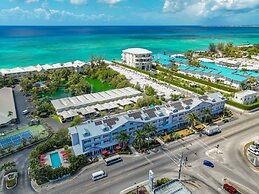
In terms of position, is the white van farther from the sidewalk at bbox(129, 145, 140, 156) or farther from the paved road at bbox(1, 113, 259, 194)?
the sidewalk at bbox(129, 145, 140, 156)

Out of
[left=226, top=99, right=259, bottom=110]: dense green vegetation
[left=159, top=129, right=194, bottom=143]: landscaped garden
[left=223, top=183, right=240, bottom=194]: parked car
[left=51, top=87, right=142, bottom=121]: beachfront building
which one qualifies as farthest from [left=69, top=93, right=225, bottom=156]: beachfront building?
[left=223, top=183, right=240, bottom=194]: parked car

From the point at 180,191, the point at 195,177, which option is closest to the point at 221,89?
the point at 195,177

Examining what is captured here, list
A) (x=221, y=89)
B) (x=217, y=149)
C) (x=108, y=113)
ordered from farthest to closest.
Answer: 1. (x=221, y=89)
2. (x=108, y=113)
3. (x=217, y=149)

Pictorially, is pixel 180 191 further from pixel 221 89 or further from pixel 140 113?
pixel 221 89

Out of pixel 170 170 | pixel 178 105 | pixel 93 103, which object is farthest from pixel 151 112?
pixel 93 103

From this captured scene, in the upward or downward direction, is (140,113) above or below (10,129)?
above

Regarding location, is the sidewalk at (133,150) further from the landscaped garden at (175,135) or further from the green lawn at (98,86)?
the green lawn at (98,86)
